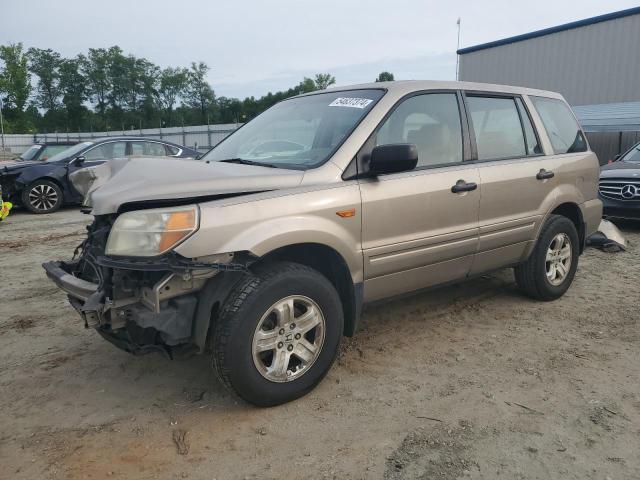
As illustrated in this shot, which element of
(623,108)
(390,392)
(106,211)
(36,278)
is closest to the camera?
(106,211)

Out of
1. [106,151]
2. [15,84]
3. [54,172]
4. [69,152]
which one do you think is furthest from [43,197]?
[15,84]

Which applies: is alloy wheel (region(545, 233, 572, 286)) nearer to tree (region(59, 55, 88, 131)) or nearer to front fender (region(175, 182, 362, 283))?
front fender (region(175, 182, 362, 283))

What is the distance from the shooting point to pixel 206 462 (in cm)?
243

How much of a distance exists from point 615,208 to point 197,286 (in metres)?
7.58

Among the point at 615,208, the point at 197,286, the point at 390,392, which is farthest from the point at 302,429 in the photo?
the point at 615,208

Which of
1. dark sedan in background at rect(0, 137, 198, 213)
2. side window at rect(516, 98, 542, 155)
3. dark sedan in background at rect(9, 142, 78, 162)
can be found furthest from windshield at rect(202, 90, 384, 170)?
→ dark sedan in background at rect(9, 142, 78, 162)

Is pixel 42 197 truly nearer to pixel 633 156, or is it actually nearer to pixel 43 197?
pixel 43 197

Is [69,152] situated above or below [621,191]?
above

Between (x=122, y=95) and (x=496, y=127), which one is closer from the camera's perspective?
(x=496, y=127)

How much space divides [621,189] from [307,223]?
709 cm

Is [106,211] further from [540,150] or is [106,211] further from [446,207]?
[540,150]

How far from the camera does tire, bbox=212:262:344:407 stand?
262 cm

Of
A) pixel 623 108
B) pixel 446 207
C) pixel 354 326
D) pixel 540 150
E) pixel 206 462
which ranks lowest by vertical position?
pixel 206 462

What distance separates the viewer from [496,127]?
4.06m
